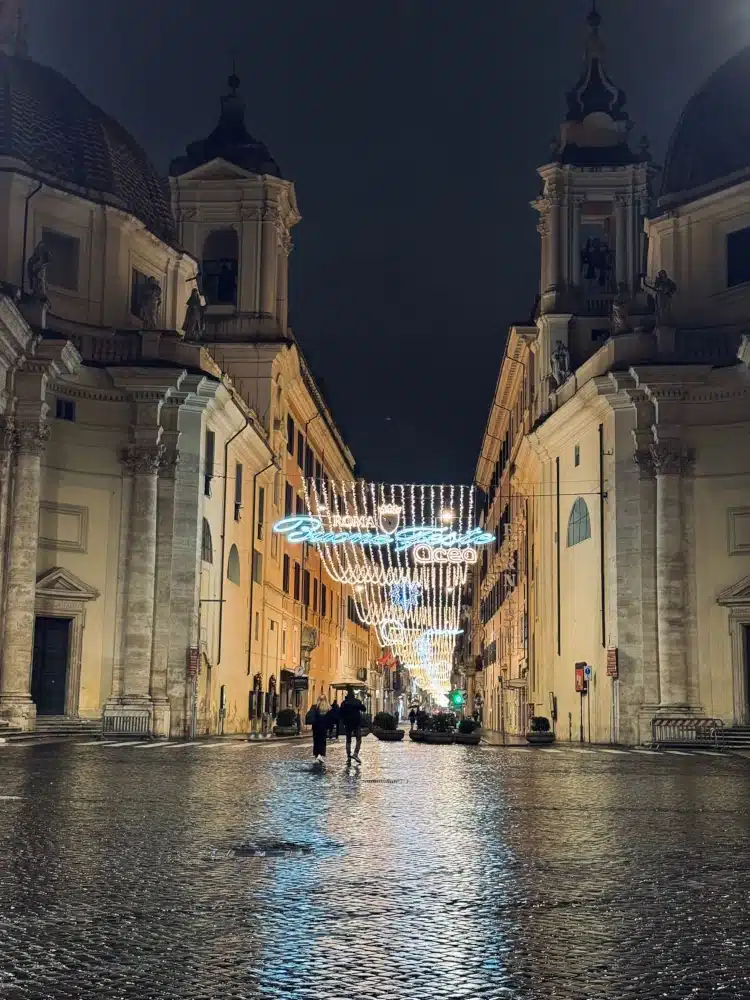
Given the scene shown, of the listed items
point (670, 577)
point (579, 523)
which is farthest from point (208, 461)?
point (670, 577)

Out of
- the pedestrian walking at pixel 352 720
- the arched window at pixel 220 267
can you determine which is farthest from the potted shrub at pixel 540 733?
the arched window at pixel 220 267

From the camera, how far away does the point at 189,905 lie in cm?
825

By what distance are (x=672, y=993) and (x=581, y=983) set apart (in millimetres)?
443

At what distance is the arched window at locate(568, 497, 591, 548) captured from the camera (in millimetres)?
44688

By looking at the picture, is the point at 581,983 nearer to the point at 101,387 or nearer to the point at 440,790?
the point at 440,790

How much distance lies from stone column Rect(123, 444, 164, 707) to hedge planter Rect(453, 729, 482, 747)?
10.6 m

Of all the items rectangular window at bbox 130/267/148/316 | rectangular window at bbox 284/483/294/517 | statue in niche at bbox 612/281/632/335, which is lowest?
rectangular window at bbox 284/483/294/517

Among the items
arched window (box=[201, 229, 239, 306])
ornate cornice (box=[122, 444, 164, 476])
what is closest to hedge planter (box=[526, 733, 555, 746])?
ornate cornice (box=[122, 444, 164, 476])

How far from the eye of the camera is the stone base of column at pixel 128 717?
3862 cm

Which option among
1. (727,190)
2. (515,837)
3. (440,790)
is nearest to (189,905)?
(515,837)

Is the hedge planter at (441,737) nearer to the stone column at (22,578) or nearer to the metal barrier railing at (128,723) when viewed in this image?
the metal barrier railing at (128,723)

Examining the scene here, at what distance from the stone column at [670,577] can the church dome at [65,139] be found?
66.6ft

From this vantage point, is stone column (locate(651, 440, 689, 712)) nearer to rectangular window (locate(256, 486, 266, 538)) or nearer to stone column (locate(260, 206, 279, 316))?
rectangular window (locate(256, 486, 266, 538))

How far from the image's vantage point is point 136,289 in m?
45.6
